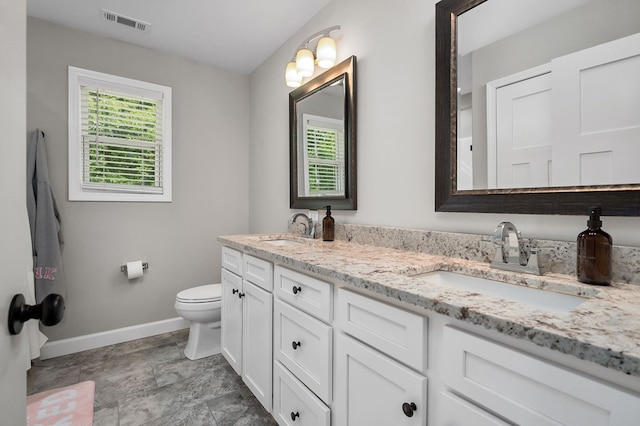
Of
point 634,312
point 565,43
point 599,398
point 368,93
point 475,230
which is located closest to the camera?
point 599,398

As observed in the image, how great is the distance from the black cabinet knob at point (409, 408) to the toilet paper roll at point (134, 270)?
250 centimetres

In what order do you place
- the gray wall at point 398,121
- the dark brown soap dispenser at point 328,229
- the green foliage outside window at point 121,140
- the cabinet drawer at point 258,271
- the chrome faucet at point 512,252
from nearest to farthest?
the chrome faucet at point 512,252 → the gray wall at point 398,121 → the cabinet drawer at point 258,271 → the dark brown soap dispenser at point 328,229 → the green foliage outside window at point 121,140

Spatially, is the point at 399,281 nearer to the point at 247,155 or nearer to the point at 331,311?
the point at 331,311

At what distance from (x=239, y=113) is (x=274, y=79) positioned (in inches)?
24.2

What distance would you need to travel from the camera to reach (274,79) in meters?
2.78

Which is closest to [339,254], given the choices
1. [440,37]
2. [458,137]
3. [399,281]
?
[399,281]

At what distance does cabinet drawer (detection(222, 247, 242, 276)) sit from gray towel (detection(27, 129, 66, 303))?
1.18 metres

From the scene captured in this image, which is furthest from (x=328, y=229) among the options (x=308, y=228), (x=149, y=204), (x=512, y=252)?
(x=149, y=204)

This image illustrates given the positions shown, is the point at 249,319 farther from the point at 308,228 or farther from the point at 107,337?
the point at 107,337

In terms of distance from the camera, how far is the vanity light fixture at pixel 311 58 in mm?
1961

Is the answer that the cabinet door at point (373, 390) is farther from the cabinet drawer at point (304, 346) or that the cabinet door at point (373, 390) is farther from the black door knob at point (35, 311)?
the black door knob at point (35, 311)

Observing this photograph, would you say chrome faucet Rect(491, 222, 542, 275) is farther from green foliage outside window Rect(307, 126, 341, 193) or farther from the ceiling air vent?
the ceiling air vent

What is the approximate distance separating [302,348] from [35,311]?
0.94 meters

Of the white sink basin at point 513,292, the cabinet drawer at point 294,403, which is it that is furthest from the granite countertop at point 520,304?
the cabinet drawer at point 294,403
